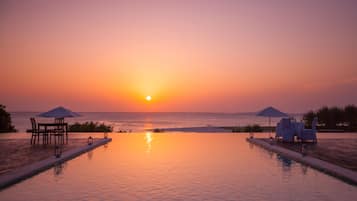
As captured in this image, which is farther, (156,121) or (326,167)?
(156,121)

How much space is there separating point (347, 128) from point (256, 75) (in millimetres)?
7541

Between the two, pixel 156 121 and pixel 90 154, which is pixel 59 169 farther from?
pixel 156 121

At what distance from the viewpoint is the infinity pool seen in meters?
5.83

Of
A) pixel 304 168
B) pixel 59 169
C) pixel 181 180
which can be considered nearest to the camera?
pixel 181 180

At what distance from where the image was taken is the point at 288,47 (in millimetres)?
18328

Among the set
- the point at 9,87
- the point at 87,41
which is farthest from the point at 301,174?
the point at 9,87

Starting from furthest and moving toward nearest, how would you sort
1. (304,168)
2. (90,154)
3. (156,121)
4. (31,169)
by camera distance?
(156,121), (90,154), (304,168), (31,169)

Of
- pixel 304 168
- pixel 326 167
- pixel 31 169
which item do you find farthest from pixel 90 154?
pixel 326 167

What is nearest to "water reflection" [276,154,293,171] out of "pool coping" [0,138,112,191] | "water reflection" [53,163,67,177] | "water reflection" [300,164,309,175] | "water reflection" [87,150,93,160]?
"water reflection" [300,164,309,175]

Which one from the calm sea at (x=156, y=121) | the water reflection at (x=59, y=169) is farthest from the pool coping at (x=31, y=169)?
the calm sea at (x=156, y=121)

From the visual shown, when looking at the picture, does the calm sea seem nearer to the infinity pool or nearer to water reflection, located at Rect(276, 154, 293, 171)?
water reflection, located at Rect(276, 154, 293, 171)

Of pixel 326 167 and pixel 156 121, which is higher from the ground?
pixel 156 121

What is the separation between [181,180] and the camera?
7070mm

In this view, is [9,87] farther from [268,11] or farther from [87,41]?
[268,11]
